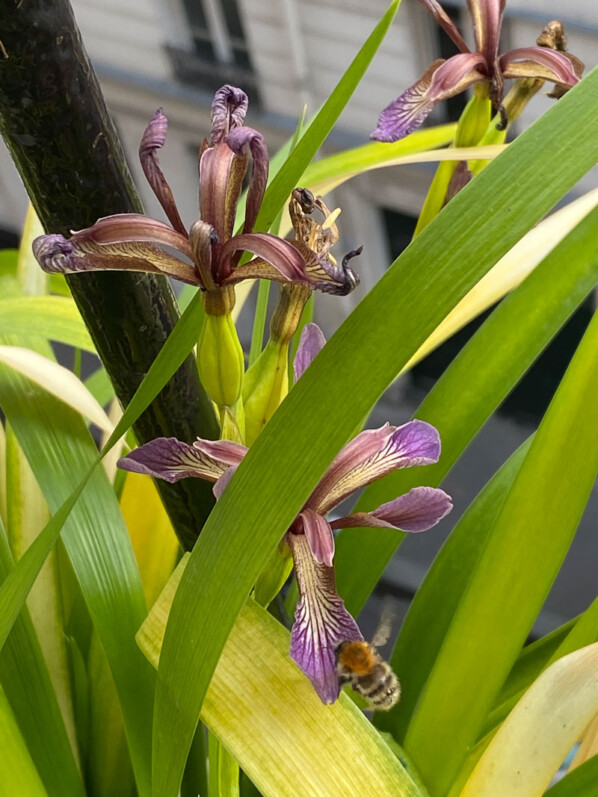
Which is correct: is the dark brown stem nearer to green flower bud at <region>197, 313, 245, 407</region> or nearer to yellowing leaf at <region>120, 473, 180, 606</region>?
green flower bud at <region>197, 313, 245, 407</region>

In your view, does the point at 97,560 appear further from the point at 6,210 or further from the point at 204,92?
the point at 6,210

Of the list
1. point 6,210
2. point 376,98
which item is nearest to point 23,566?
point 376,98

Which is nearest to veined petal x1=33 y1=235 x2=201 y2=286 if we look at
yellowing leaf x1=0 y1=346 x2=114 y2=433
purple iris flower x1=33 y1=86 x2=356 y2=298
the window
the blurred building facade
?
purple iris flower x1=33 y1=86 x2=356 y2=298

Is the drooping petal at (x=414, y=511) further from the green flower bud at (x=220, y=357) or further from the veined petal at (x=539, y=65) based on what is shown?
the veined petal at (x=539, y=65)

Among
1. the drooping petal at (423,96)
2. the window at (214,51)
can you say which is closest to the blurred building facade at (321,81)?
the window at (214,51)

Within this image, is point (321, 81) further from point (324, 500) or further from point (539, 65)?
point (324, 500)
